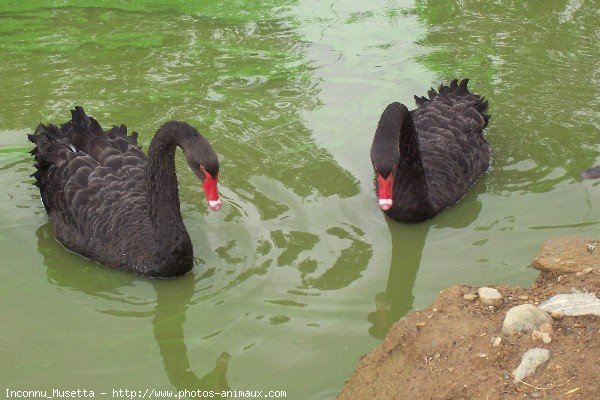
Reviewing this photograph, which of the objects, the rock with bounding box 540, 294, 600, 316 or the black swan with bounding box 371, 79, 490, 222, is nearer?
the rock with bounding box 540, 294, 600, 316

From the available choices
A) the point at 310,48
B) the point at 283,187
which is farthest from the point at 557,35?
the point at 283,187

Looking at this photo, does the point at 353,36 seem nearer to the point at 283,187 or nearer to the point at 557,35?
the point at 557,35

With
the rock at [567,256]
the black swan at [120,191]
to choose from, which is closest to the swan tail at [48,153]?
the black swan at [120,191]

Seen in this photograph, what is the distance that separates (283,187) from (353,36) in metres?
3.11

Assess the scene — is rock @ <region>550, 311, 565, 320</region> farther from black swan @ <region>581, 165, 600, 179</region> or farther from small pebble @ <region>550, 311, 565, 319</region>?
black swan @ <region>581, 165, 600, 179</region>

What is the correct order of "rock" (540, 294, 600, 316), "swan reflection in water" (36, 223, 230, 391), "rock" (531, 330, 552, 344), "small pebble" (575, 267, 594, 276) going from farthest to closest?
"swan reflection in water" (36, 223, 230, 391) → "small pebble" (575, 267, 594, 276) → "rock" (540, 294, 600, 316) → "rock" (531, 330, 552, 344)

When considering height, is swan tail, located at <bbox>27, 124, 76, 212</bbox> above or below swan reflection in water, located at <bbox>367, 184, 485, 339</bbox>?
above

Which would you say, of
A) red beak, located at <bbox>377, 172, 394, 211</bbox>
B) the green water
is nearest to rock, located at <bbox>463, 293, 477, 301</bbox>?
the green water

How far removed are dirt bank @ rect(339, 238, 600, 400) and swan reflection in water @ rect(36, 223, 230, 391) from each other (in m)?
0.78

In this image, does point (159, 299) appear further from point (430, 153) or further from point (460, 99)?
point (460, 99)

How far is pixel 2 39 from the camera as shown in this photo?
8.63 m

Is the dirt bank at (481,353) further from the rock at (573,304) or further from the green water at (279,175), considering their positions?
the green water at (279,175)

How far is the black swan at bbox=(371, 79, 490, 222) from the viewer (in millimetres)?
4754

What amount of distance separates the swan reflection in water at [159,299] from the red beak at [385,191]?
125 cm
